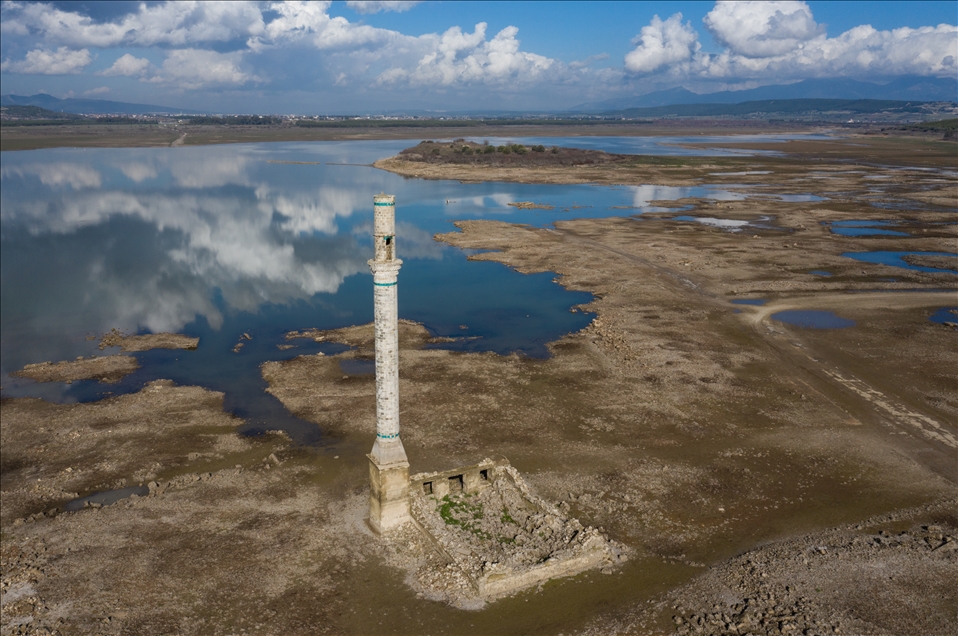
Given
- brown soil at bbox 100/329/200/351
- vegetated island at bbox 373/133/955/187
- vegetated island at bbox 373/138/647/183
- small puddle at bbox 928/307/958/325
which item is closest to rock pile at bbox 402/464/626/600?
brown soil at bbox 100/329/200/351

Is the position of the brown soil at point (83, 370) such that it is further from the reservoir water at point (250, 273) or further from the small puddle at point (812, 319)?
the small puddle at point (812, 319)

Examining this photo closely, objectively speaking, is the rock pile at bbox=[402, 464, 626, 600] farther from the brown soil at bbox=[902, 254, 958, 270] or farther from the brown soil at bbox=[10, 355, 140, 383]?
the brown soil at bbox=[902, 254, 958, 270]

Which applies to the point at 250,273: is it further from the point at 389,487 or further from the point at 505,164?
the point at 505,164

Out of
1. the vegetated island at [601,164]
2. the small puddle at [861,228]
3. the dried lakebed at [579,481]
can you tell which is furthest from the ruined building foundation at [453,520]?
the vegetated island at [601,164]

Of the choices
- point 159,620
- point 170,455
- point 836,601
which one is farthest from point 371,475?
point 836,601

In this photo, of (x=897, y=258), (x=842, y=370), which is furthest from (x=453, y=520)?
(x=897, y=258)

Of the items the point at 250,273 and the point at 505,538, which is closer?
the point at 505,538

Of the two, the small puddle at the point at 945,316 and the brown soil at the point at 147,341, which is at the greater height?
the small puddle at the point at 945,316
